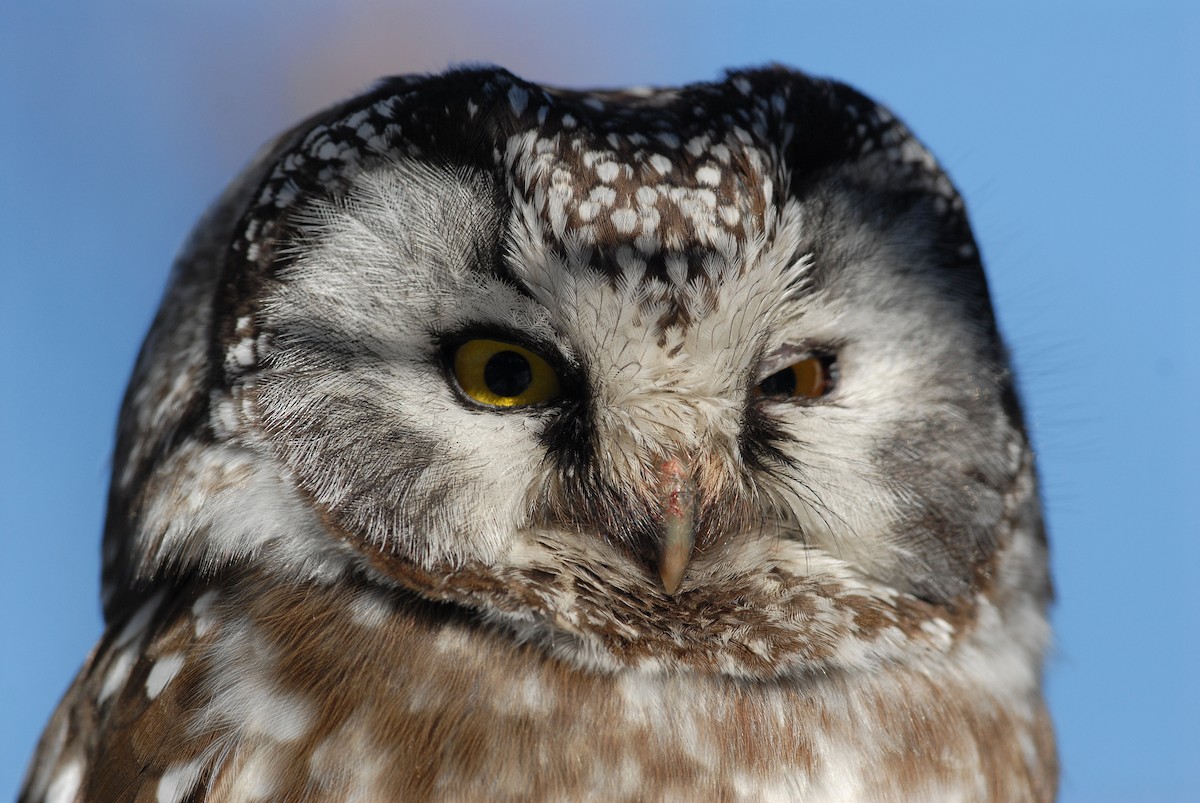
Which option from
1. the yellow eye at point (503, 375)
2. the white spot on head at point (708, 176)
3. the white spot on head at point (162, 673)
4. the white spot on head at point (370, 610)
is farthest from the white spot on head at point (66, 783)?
the white spot on head at point (708, 176)

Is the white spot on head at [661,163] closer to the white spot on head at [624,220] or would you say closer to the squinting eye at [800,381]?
the white spot on head at [624,220]

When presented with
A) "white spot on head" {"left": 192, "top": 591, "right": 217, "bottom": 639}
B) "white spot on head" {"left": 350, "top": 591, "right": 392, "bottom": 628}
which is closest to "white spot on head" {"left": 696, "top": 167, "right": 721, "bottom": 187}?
"white spot on head" {"left": 350, "top": 591, "right": 392, "bottom": 628}

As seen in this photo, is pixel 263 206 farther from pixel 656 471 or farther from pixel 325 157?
pixel 656 471

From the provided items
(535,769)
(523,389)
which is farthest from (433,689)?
(523,389)

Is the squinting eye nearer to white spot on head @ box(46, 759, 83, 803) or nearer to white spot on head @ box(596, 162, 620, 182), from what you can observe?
white spot on head @ box(596, 162, 620, 182)

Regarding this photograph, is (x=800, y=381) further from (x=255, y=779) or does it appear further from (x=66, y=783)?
(x=66, y=783)

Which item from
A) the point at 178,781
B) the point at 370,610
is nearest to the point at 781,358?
the point at 370,610
